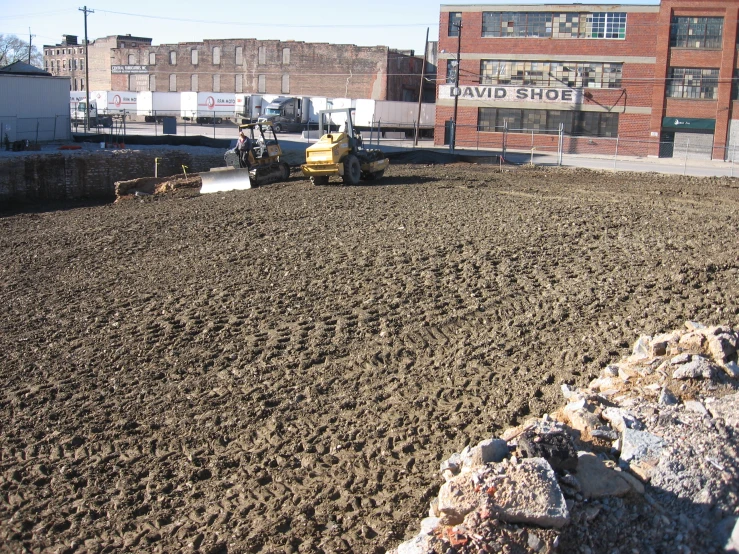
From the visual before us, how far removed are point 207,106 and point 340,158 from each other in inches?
2153

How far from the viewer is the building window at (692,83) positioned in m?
48.2

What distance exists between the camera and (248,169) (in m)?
24.3

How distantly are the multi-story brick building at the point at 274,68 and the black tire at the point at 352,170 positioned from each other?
2109 inches

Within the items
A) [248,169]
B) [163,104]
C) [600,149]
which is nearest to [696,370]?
[248,169]

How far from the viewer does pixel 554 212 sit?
18.0 metres

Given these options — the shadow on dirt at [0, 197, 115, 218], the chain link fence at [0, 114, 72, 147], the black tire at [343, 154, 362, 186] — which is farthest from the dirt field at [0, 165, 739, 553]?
the chain link fence at [0, 114, 72, 147]

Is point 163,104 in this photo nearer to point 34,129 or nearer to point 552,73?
point 34,129

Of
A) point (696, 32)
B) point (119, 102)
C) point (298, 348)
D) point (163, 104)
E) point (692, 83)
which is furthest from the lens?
point (119, 102)

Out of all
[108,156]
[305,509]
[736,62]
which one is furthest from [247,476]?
[736,62]

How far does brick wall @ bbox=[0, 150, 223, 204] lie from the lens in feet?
87.8

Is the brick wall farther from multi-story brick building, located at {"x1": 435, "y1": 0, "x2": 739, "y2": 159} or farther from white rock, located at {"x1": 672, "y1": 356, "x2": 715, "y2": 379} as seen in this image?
white rock, located at {"x1": 672, "y1": 356, "x2": 715, "y2": 379}

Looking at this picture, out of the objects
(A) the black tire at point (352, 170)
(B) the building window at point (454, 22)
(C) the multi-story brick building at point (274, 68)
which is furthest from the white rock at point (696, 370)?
(C) the multi-story brick building at point (274, 68)

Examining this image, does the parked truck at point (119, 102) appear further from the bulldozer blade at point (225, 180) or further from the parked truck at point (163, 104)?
the bulldozer blade at point (225, 180)

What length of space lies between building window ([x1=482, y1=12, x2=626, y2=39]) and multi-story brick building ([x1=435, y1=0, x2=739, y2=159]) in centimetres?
7
